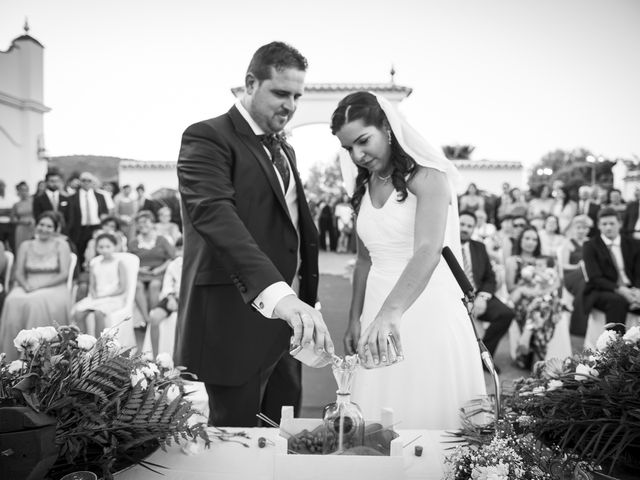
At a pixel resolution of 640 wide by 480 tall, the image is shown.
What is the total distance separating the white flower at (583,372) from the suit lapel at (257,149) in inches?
47.0

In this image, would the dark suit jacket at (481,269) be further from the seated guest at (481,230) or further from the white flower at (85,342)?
the white flower at (85,342)

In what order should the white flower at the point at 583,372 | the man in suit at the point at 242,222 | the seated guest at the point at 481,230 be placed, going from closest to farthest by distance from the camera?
the white flower at the point at 583,372 < the man in suit at the point at 242,222 < the seated guest at the point at 481,230

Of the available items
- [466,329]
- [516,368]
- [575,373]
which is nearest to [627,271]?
[516,368]

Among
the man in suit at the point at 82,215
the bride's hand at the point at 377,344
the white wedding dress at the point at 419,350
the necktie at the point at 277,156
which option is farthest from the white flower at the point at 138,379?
the man in suit at the point at 82,215

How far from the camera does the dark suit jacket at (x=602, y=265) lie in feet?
20.2

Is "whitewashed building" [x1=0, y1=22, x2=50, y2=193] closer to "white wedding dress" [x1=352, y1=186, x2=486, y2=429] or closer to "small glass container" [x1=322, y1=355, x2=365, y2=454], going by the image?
"white wedding dress" [x1=352, y1=186, x2=486, y2=429]

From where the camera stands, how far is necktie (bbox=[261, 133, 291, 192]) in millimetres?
2357

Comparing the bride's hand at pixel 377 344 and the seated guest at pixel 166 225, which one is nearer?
the bride's hand at pixel 377 344

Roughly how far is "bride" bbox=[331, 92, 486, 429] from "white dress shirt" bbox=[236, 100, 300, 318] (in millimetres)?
318

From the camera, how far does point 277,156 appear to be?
2.38 meters

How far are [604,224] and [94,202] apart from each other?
317 inches

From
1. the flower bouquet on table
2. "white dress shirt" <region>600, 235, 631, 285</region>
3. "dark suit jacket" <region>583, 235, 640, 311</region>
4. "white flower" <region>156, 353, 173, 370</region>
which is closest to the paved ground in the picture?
the flower bouquet on table

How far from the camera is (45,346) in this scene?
146 centimetres

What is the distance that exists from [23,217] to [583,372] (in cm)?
1018
